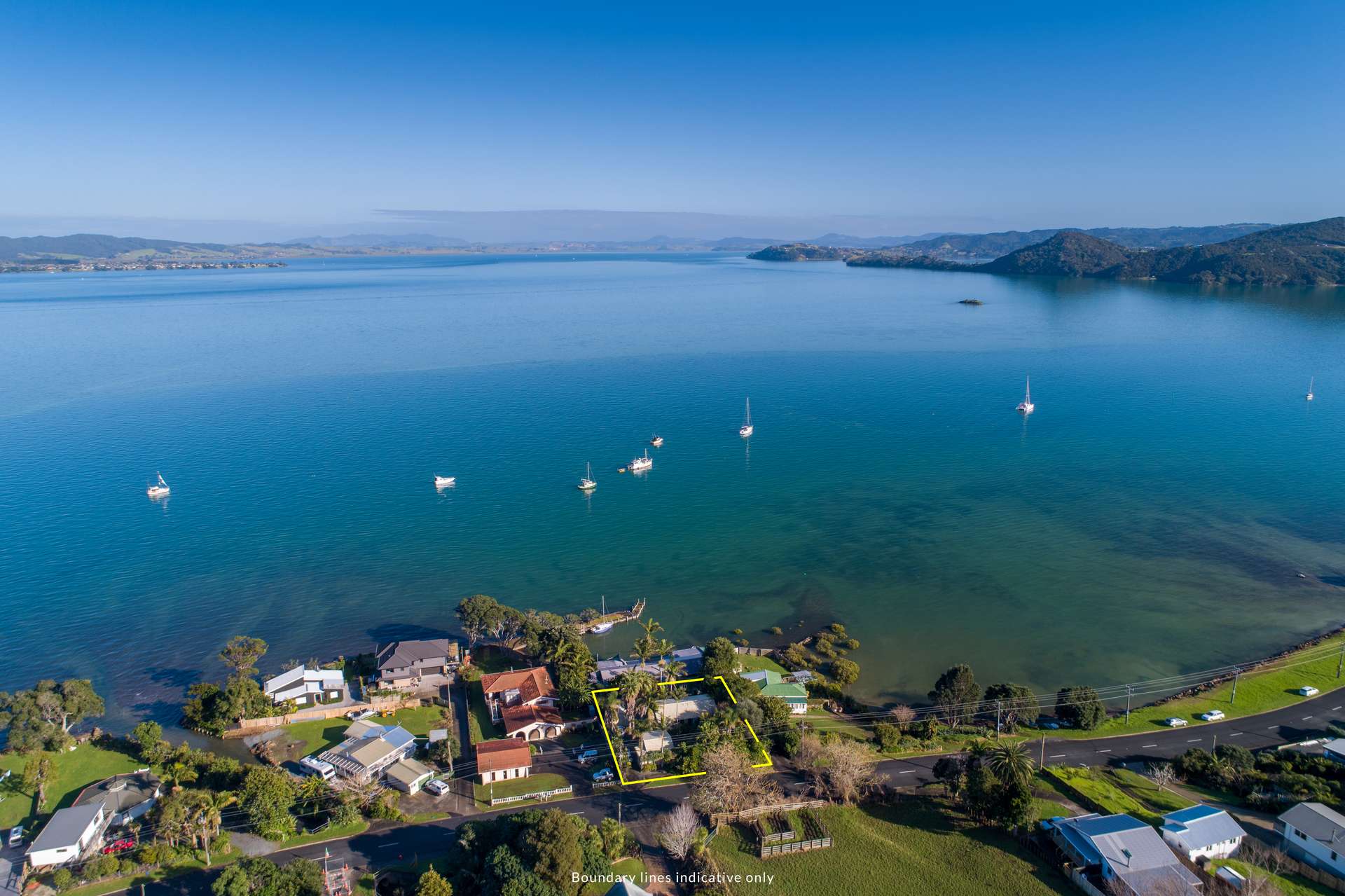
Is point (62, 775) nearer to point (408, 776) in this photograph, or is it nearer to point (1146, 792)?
point (408, 776)

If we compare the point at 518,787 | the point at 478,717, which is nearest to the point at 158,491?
the point at 478,717

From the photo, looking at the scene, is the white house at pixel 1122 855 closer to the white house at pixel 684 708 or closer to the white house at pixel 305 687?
the white house at pixel 684 708

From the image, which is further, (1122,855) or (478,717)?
(478,717)

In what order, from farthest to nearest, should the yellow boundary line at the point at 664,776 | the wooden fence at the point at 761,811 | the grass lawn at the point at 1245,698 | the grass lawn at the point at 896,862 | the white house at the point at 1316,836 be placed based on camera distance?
the grass lawn at the point at 1245,698 → the yellow boundary line at the point at 664,776 → the wooden fence at the point at 761,811 → the grass lawn at the point at 896,862 → the white house at the point at 1316,836

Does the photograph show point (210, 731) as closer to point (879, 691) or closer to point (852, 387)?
point (879, 691)

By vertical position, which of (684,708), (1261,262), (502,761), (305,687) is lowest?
(305,687)

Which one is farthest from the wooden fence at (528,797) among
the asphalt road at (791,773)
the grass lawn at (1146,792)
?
the grass lawn at (1146,792)
